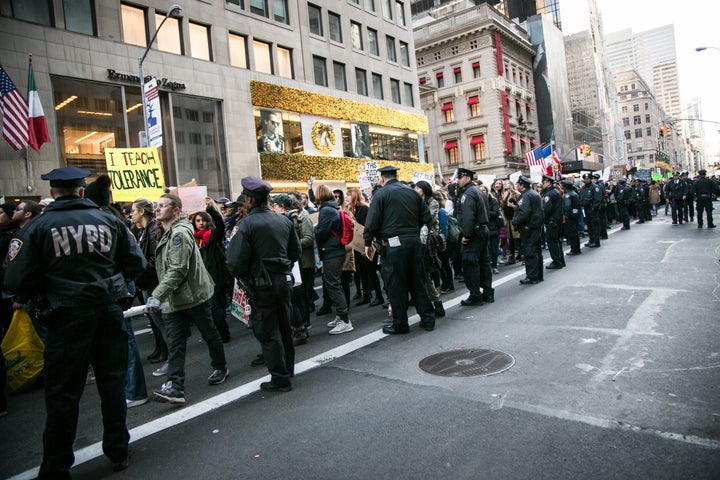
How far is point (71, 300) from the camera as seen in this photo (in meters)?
3.26

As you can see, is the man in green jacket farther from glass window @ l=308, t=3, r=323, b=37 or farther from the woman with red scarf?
glass window @ l=308, t=3, r=323, b=37

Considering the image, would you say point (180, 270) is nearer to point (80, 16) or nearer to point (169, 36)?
point (80, 16)

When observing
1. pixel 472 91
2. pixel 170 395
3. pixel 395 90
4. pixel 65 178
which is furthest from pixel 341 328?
pixel 472 91

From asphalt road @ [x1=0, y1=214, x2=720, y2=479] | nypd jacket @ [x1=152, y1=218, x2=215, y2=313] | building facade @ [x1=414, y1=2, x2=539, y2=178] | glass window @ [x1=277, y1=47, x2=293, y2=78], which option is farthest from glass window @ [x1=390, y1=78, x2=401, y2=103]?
nypd jacket @ [x1=152, y1=218, x2=215, y2=313]

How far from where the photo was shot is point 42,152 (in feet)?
54.7

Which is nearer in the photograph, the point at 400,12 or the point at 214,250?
the point at 214,250

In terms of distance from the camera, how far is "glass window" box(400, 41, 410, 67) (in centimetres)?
3584

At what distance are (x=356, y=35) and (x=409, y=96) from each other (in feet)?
22.5

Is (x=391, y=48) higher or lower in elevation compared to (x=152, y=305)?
higher

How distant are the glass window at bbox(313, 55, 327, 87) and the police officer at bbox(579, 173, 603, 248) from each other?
59.0 feet

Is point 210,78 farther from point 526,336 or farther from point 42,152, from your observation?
point 526,336

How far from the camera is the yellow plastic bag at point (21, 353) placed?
5.38 m

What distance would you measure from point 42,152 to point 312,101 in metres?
14.3

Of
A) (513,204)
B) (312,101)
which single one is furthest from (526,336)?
(312,101)
